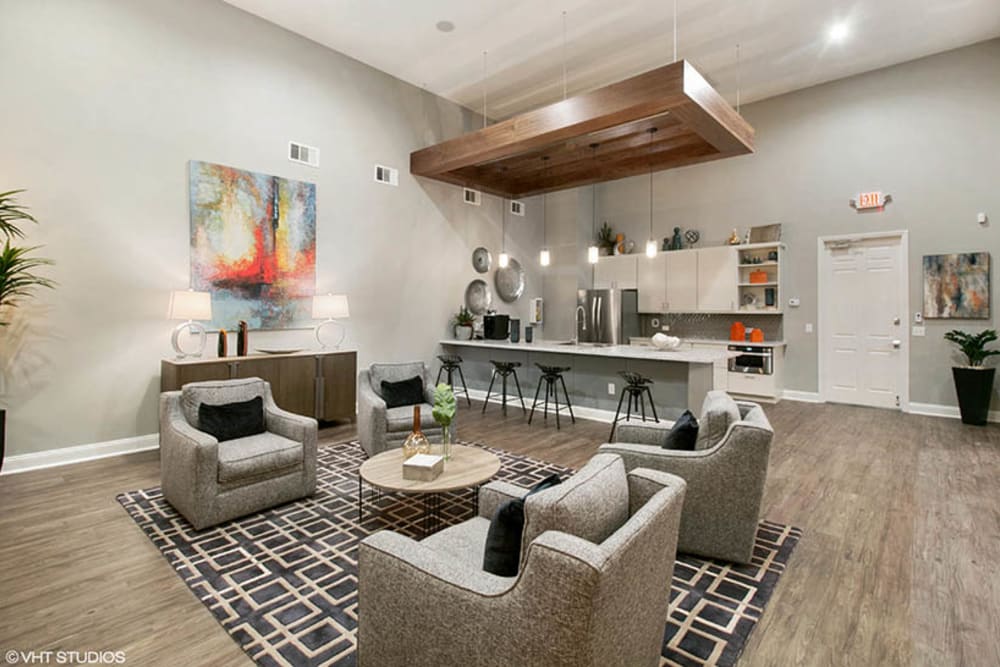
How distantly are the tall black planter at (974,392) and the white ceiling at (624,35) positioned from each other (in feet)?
12.8

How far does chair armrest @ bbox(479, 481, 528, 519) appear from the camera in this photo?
2135mm

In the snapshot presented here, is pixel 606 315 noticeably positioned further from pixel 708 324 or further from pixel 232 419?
pixel 232 419

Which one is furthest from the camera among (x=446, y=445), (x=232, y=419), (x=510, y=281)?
(x=510, y=281)

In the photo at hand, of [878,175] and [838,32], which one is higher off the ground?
[838,32]

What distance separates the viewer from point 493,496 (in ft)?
7.13

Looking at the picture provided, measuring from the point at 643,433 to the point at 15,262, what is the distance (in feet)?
15.3

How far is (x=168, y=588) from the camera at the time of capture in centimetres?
233

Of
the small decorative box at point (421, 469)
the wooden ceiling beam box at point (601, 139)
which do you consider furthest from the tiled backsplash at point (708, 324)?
the small decorative box at point (421, 469)

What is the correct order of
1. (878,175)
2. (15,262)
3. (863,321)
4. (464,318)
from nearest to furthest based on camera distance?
(15,262) → (878,175) → (863,321) → (464,318)

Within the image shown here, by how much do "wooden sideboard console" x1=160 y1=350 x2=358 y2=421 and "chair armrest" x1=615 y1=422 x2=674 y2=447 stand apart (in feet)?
11.3

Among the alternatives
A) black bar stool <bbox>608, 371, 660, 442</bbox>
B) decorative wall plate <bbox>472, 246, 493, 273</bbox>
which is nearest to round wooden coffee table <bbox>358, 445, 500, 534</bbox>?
black bar stool <bbox>608, 371, 660, 442</bbox>

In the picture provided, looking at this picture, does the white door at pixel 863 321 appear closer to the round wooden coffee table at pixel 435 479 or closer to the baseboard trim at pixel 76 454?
the round wooden coffee table at pixel 435 479

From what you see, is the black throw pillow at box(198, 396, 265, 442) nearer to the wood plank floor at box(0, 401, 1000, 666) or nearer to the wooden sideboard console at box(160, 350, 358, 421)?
the wood plank floor at box(0, 401, 1000, 666)

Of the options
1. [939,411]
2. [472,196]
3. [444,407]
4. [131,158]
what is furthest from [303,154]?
[939,411]
